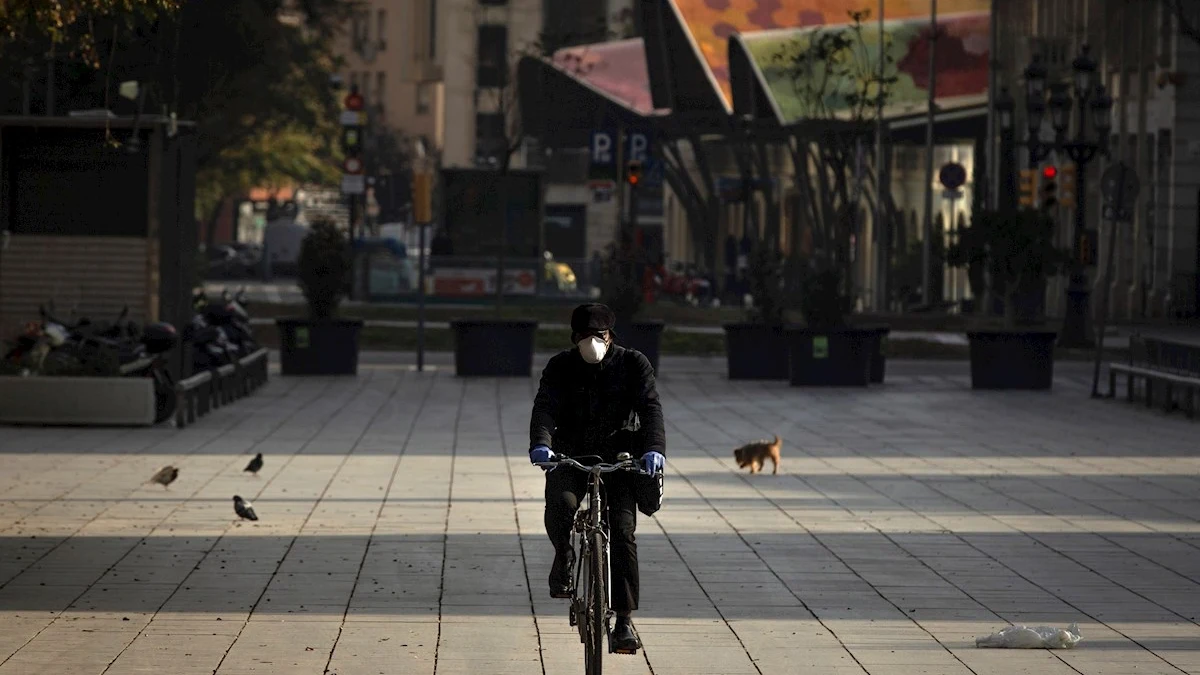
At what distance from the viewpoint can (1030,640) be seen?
9.50 meters

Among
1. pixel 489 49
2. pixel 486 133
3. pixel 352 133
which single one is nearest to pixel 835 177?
pixel 352 133

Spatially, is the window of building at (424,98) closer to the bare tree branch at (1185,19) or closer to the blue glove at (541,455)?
the bare tree branch at (1185,19)

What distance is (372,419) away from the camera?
22.8 metres

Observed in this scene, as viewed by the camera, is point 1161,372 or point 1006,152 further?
point 1006,152

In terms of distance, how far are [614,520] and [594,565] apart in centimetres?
46

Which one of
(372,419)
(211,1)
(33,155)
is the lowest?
(372,419)

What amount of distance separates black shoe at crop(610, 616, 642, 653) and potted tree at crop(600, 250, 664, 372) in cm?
2076

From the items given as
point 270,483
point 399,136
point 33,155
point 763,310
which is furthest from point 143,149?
point 399,136

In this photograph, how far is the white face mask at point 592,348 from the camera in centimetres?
855

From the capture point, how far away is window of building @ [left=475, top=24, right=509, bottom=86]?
104875mm

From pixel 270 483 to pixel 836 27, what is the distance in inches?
1828

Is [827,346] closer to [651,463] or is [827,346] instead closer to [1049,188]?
[1049,188]

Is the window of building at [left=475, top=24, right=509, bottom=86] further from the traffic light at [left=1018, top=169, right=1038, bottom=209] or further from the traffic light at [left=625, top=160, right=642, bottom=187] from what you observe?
the traffic light at [left=625, top=160, right=642, bottom=187]

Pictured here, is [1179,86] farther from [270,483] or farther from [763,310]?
[270,483]
